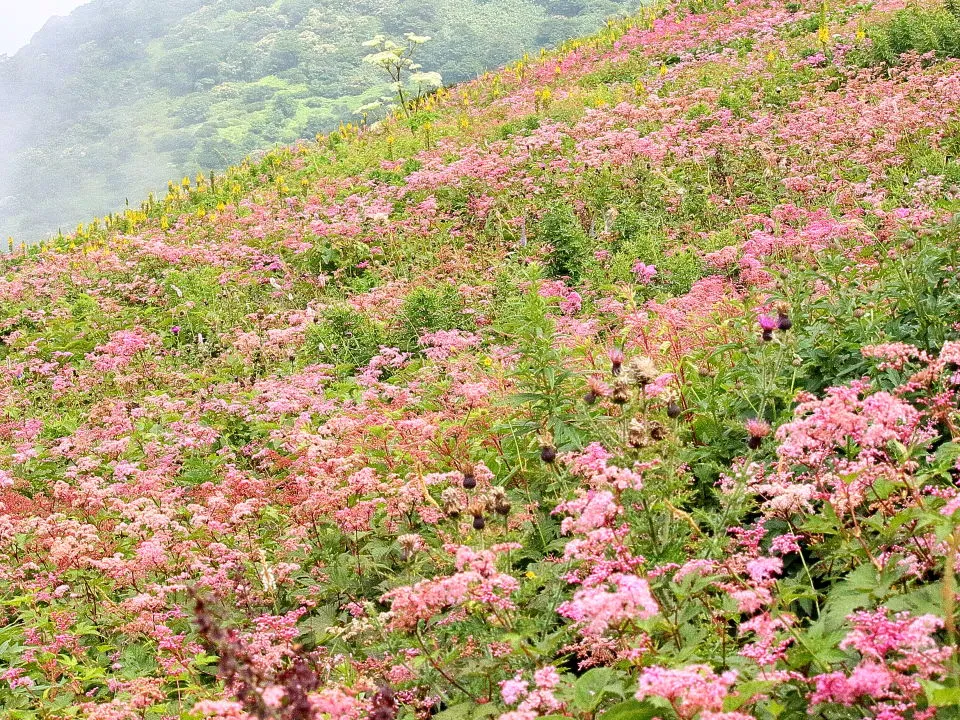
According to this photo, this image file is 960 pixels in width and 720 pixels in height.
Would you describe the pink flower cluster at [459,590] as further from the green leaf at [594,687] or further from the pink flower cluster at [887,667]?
the pink flower cluster at [887,667]

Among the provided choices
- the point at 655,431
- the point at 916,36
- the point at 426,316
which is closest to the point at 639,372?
the point at 655,431

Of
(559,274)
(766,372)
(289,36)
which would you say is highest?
(289,36)

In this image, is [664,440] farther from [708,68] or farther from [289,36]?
[289,36]

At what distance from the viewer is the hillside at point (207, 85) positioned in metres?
35.3

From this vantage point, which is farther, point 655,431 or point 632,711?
point 655,431

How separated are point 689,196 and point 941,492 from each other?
797 cm

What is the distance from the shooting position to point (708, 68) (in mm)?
14352

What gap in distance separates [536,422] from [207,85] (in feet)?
141

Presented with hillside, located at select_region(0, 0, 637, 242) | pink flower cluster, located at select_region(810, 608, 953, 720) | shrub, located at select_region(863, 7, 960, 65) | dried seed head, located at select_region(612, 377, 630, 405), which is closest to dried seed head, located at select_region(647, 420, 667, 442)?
dried seed head, located at select_region(612, 377, 630, 405)

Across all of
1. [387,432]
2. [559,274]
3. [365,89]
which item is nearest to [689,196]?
[559,274]

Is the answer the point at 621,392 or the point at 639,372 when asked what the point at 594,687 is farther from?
the point at 639,372

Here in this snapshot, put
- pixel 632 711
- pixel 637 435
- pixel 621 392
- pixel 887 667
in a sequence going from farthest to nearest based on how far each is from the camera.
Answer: pixel 637 435, pixel 621 392, pixel 632 711, pixel 887 667

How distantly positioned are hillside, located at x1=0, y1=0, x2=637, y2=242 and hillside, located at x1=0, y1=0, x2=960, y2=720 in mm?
20840

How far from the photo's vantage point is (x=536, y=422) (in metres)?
4.60
